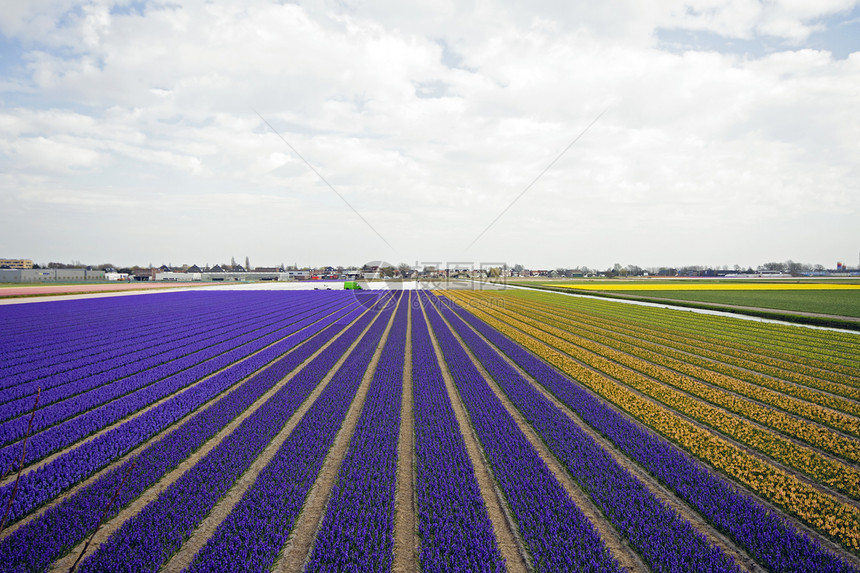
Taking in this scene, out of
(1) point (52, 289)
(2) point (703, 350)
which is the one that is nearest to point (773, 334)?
(2) point (703, 350)

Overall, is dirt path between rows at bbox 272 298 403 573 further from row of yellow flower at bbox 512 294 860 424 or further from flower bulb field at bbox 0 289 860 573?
row of yellow flower at bbox 512 294 860 424

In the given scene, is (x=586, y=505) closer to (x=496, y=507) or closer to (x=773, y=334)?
(x=496, y=507)

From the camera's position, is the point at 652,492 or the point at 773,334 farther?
the point at 773,334

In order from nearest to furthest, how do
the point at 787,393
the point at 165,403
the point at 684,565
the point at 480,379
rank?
the point at 684,565
the point at 165,403
the point at 787,393
the point at 480,379

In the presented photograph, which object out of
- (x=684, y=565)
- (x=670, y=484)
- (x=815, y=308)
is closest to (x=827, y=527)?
(x=670, y=484)

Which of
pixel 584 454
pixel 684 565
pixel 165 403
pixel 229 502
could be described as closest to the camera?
pixel 684 565

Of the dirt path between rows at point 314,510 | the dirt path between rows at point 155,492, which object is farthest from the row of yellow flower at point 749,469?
the dirt path between rows at point 155,492

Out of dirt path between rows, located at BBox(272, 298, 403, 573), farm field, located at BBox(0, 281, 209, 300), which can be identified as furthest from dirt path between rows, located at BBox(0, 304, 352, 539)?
farm field, located at BBox(0, 281, 209, 300)

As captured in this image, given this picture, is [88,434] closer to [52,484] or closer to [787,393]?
[52,484]
